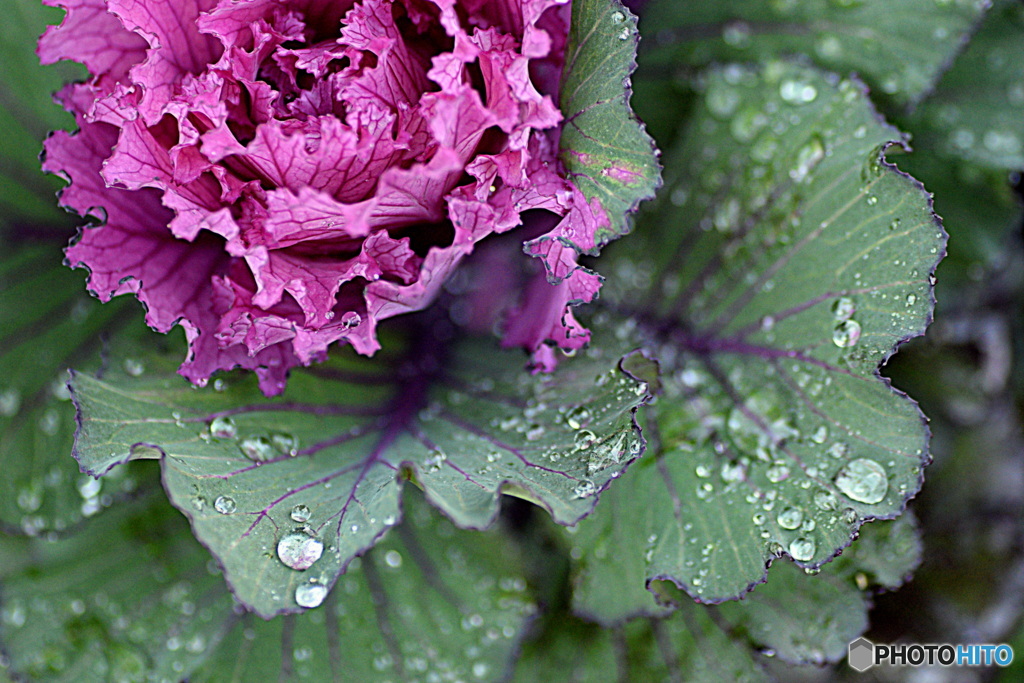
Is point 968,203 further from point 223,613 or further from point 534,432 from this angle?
point 223,613

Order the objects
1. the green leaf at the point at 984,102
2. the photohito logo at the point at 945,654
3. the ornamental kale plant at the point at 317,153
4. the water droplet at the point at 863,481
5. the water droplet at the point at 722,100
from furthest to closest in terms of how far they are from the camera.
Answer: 1. the photohito logo at the point at 945,654
2. the green leaf at the point at 984,102
3. the water droplet at the point at 722,100
4. the water droplet at the point at 863,481
5. the ornamental kale plant at the point at 317,153

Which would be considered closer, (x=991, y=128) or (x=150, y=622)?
(x=150, y=622)

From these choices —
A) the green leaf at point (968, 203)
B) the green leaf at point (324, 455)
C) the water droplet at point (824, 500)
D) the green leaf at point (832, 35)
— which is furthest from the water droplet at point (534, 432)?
the green leaf at point (968, 203)

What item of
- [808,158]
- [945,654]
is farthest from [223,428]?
[945,654]

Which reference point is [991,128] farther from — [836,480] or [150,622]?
[150,622]

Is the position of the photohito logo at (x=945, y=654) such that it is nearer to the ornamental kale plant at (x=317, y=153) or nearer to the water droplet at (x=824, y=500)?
the water droplet at (x=824, y=500)

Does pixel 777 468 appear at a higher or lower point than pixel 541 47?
lower

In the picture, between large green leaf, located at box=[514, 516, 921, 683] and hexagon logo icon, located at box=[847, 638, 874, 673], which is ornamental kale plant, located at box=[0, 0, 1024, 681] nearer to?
large green leaf, located at box=[514, 516, 921, 683]

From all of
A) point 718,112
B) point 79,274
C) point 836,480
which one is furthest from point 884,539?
point 79,274
